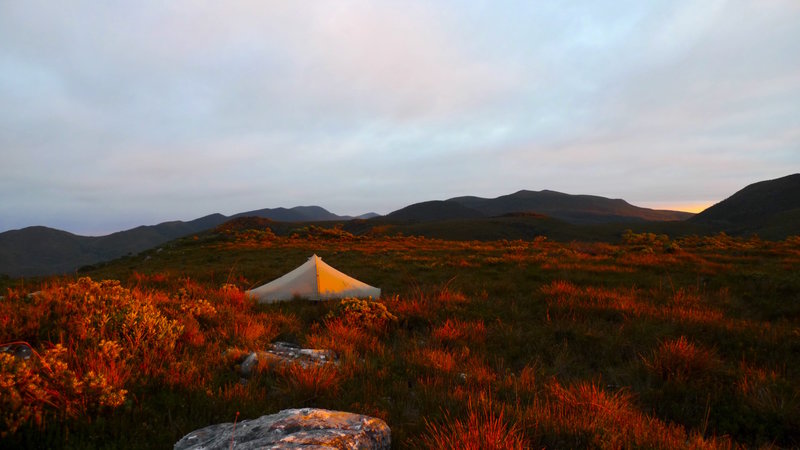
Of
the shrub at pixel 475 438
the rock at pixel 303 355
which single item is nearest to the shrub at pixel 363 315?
the rock at pixel 303 355

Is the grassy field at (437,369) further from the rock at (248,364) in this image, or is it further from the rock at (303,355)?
the rock at (303,355)

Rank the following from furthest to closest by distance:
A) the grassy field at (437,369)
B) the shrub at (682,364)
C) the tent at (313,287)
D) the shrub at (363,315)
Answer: the tent at (313,287)
the shrub at (363,315)
the shrub at (682,364)
the grassy field at (437,369)

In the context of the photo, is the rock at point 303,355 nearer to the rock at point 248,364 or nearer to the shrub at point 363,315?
the rock at point 248,364

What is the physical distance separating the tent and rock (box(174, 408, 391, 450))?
6766mm

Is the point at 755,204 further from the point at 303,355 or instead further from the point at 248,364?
the point at 248,364

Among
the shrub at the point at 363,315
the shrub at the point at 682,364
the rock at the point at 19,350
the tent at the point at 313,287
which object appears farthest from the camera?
the tent at the point at 313,287

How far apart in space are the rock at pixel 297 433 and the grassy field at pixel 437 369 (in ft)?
1.13

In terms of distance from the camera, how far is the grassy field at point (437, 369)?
332 cm

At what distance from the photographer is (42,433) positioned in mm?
3080

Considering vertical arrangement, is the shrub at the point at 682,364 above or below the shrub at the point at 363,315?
below

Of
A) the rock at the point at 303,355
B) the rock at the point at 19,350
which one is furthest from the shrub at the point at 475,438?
the rock at the point at 19,350

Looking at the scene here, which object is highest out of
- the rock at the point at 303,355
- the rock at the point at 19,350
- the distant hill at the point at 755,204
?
the distant hill at the point at 755,204

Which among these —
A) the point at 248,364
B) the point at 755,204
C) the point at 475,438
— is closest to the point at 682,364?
the point at 475,438

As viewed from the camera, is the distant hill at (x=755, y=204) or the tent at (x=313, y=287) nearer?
the tent at (x=313, y=287)
